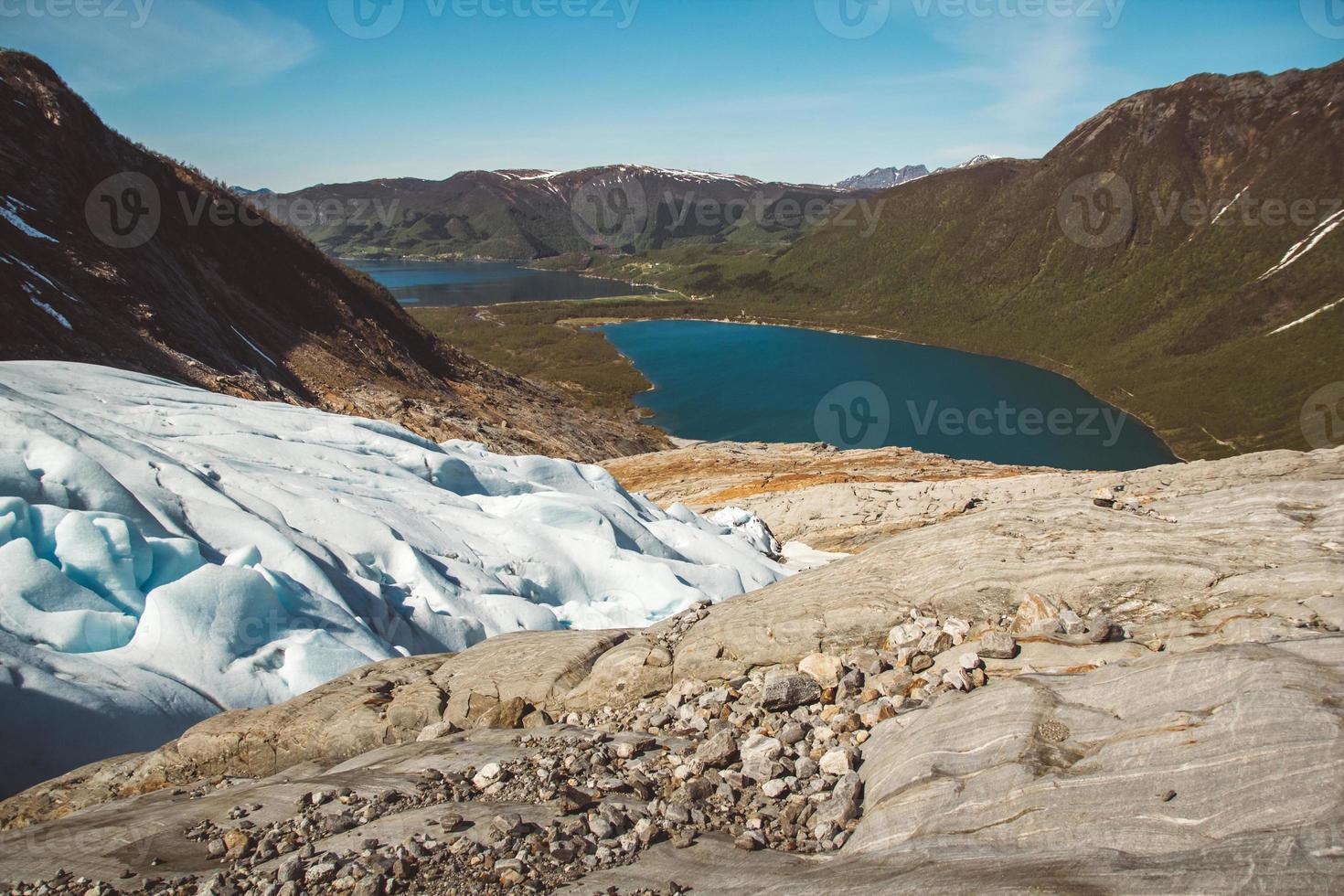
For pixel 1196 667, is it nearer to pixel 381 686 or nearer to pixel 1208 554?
pixel 1208 554

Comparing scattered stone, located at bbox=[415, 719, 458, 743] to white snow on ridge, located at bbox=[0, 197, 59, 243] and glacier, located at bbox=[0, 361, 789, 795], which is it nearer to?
glacier, located at bbox=[0, 361, 789, 795]

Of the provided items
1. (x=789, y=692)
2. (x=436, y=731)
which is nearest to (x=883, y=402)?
(x=789, y=692)

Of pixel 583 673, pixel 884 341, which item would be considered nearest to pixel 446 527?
pixel 583 673

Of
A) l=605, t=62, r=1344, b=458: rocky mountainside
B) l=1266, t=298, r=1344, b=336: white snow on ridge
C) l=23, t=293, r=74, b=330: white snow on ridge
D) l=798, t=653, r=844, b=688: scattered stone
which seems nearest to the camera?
l=798, t=653, r=844, b=688: scattered stone

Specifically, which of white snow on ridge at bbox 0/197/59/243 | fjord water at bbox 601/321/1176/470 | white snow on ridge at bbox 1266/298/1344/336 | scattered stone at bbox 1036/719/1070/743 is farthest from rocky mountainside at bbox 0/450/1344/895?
white snow on ridge at bbox 1266/298/1344/336

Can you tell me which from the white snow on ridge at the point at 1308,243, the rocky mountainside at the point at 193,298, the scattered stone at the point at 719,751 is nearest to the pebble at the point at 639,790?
the scattered stone at the point at 719,751

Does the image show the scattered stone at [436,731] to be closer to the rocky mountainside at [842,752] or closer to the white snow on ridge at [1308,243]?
the rocky mountainside at [842,752]
